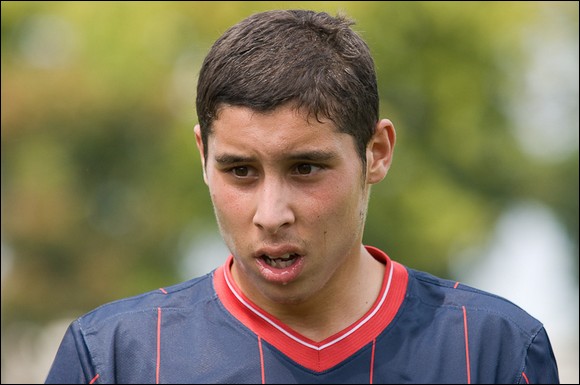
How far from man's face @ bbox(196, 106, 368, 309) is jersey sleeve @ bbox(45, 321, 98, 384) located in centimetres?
48

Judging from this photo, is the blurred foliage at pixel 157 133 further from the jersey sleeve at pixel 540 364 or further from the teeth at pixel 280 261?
Result: the teeth at pixel 280 261

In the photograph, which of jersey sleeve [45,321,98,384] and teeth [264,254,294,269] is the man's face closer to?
teeth [264,254,294,269]

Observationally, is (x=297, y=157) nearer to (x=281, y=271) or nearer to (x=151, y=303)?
(x=281, y=271)

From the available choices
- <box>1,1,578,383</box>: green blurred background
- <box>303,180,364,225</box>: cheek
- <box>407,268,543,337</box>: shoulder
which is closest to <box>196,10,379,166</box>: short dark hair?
<box>303,180,364,225</box>: cheek

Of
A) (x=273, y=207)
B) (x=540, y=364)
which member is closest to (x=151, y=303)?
(x=273, y=207)

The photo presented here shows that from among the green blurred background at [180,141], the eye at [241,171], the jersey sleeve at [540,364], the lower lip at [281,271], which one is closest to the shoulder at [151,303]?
the lower lip at [281,271]

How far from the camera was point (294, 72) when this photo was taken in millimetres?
3012

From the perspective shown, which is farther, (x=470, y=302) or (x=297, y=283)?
(x=470, y=302)

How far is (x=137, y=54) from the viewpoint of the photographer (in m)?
12.2

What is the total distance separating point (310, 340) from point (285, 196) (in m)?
0.46

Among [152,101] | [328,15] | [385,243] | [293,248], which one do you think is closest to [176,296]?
[293,248]

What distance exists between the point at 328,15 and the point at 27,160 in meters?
9.42

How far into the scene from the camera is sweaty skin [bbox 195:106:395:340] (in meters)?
2.91

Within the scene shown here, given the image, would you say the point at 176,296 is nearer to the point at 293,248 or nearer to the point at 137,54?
the point at 293,248
